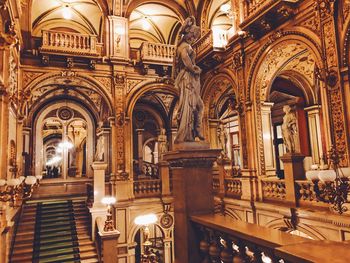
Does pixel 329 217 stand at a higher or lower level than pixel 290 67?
lower

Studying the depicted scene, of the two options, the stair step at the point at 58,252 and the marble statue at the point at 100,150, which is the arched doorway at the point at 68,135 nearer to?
the marble statue at the point at 100,150

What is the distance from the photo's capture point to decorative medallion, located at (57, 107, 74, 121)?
1611cm

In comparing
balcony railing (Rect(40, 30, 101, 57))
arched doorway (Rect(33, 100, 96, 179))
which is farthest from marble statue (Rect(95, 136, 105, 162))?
balcony railing (Rect(40, 30, 101, 57))

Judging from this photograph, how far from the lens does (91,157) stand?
16156 millimetres

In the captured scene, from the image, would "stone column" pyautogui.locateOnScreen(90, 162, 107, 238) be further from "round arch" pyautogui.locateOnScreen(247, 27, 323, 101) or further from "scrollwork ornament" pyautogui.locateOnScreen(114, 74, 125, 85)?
"round arch" pyautogui.locateOnScreen(247, 27, 323, 101)

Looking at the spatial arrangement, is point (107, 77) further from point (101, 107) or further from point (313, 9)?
point (313, 9)

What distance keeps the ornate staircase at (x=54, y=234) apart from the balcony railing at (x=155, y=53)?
7.08m

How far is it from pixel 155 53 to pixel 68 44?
146 inches

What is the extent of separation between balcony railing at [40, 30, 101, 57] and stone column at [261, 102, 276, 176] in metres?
7.13

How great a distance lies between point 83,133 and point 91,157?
385 cm

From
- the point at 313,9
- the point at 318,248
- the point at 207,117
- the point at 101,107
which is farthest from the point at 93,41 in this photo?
the point at 318,248

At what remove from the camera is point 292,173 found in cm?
766

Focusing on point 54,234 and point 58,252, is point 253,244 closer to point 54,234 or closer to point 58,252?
point 58,252

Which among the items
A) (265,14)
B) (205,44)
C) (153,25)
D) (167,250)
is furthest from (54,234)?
(153,25)
